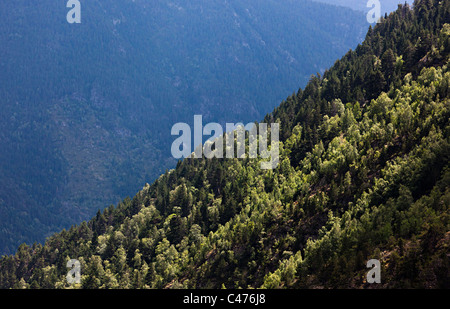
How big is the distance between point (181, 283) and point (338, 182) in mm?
57223

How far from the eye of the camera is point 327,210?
13600 centimetres

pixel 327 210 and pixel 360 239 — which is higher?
pixel 327 210

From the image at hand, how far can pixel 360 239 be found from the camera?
10712 cm

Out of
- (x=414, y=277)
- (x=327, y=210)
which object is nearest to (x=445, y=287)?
(x=414, y=277)

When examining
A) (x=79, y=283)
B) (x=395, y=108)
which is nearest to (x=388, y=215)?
(x=395, y=108)

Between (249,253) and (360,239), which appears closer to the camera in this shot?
Result: (360,239)

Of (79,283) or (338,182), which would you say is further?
(79,283)
